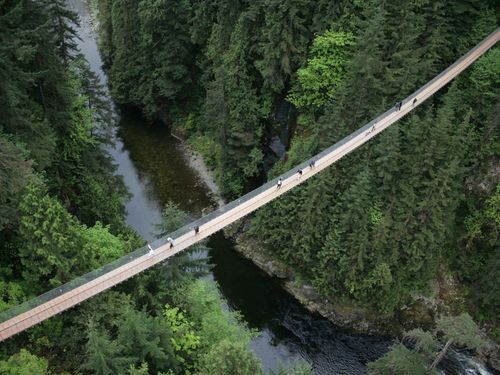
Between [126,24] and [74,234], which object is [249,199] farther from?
[126,24]

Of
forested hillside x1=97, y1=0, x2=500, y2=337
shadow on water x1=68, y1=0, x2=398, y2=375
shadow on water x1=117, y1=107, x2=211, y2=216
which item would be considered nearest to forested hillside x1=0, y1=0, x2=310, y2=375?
shadow on water x1=68, y1=0, x2=398, y2=375

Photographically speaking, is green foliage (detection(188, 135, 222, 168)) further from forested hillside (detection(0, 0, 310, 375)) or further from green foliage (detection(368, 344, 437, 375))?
green foliage (detection(368, 344, 437, 375))

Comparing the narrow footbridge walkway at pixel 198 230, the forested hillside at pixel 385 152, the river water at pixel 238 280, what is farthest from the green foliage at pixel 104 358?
the forested hillside at pixel 385 152

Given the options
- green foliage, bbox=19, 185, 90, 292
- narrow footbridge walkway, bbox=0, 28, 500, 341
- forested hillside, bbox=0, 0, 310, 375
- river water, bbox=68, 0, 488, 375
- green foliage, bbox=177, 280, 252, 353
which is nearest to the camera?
forested hillside, bbox=0, 0, 310, 375

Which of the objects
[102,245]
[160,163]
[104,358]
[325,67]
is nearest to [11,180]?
[102,245]

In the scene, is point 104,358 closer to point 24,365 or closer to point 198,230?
point 24,365
